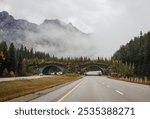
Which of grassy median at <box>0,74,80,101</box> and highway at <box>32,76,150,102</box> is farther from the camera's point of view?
grassy median at <box>0,74,80,101</box>

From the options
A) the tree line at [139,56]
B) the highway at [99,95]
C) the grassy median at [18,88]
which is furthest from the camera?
the tree line at [139,56]

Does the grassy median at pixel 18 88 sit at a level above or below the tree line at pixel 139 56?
below

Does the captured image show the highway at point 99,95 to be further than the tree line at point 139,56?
No

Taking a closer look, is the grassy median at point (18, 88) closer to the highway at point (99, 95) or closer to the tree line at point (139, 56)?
the highway at point (99, 95)

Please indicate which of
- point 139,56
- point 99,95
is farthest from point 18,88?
point 139,56

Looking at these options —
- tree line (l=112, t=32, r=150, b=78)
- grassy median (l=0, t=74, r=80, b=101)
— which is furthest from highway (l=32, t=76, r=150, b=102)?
tree line (l=112, t=32, r=150, b=78)

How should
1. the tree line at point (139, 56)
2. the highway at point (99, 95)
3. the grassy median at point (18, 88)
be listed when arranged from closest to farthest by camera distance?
the highway at point (99, 95) → the grassy median at point (18, 88) → the tree line at point (139, 56)

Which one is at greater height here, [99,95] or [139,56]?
[139,56]

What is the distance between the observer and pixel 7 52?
126 meters

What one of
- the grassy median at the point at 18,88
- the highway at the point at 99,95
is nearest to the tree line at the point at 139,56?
the grassy median at the point at 18,88

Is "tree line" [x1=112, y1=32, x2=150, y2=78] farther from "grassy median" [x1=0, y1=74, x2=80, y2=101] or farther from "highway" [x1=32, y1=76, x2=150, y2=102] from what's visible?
"highway" [x1=32, y1=76, x2=150, y2=102]

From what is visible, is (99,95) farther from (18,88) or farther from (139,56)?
(139,56)

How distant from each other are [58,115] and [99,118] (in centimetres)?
143

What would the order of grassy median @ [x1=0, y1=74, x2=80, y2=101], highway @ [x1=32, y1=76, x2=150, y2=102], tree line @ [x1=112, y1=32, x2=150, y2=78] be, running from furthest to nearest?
tree line @ [x1=112, y1=32, x2=150, y2=78] → grassy median @ [x1=0, y1=74, x2=80, y2=101] → highway @ [x1=32, y1=76, x2=150, y2=102]
